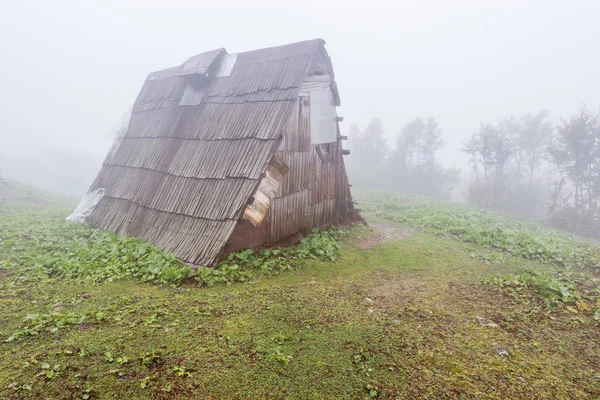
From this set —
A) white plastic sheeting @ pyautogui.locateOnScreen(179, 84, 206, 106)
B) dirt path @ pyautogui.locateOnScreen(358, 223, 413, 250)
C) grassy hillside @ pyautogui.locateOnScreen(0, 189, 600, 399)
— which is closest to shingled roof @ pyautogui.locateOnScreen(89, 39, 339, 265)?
white plastic sheeting @ pyautogui.locateOnScreen(179, 84, 206, 106)

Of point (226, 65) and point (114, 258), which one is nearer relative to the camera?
point (114, 258)

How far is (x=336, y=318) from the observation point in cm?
580

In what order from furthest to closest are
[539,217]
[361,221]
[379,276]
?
[539,217] → [361,221] → [379,276]

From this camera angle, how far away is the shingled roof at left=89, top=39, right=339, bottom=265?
8.16 m

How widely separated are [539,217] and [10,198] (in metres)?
50.3

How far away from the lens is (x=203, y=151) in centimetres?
962

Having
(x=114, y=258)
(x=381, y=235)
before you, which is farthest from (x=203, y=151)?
(x=381, y=235)

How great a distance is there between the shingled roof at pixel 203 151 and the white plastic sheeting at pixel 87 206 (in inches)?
14.5

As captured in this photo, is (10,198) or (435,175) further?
(435,175)

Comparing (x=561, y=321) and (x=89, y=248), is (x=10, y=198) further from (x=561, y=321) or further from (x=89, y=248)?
(x=561, y=321)

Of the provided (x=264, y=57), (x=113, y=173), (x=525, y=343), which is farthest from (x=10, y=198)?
(x=525, y=343)

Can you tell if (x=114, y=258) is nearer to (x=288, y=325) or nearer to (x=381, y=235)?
(x=288, y=325)

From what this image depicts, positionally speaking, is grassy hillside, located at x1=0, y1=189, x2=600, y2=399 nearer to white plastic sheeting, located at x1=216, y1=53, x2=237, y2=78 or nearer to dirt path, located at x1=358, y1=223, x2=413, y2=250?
dirt path, located at x1=358, y1=223, x2=413, y2=250

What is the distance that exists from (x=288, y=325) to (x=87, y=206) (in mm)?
10873
